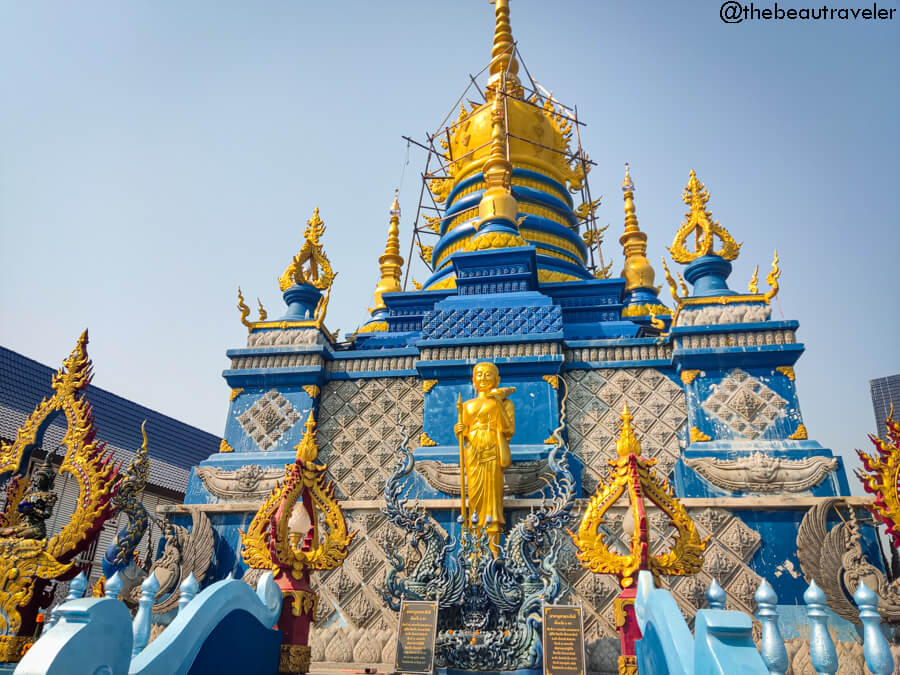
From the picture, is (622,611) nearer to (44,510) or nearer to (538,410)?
(538,410)

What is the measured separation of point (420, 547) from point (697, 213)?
9184mm

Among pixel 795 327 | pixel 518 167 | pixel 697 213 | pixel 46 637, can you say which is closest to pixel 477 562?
pixel 46 637

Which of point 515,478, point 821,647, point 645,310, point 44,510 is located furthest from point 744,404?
point 44,510

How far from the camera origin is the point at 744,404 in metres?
10.6

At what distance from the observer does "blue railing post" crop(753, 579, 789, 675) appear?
340 cm

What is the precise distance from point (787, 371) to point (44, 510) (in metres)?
11.3

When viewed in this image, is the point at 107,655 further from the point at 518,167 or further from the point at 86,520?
the point at 518,167

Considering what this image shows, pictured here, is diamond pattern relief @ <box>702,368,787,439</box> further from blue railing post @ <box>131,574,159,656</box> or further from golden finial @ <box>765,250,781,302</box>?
blue railing post @ <box>131,574,159,656</box>

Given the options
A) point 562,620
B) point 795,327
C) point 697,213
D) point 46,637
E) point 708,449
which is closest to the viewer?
point 46,637

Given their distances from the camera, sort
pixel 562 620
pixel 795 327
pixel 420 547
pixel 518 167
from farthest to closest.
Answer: pixel 518 167, pixel 795 327, pixel 420 547, pixel 562 620

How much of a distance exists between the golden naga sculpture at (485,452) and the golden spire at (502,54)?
1565 cm

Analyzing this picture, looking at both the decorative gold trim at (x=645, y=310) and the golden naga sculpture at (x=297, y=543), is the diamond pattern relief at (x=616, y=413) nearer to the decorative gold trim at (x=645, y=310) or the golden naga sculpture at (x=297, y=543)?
the golden naga sculpture at (x=297, y=543)

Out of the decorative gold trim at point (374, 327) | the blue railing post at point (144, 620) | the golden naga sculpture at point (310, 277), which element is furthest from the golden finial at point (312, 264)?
the blue railing post at point (144, 620)

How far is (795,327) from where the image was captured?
1098cm
